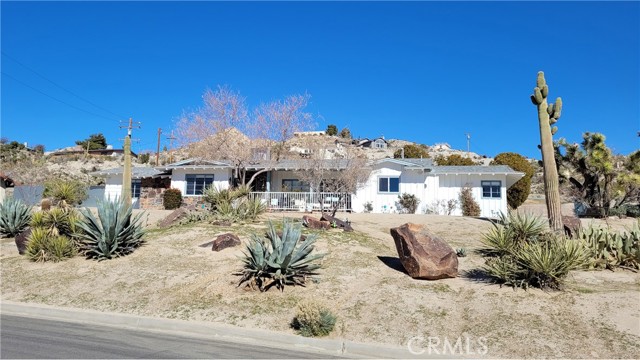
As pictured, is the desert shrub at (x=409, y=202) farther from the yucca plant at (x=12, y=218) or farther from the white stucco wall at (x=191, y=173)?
the yucca plant at (x=12, y=218)

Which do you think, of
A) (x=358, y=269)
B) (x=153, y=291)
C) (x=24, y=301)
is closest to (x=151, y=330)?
(x=153, y=291)

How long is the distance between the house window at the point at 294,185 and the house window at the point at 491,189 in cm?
1188

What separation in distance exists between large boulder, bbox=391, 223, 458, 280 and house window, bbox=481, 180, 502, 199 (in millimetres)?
19374

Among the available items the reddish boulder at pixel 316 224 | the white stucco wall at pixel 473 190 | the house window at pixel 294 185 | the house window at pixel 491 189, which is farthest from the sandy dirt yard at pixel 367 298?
the house window at pixel 294 185

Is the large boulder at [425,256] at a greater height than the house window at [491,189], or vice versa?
the house window at [491,189]

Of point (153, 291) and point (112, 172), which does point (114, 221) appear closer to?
point (153, 291)

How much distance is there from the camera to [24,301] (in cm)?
987

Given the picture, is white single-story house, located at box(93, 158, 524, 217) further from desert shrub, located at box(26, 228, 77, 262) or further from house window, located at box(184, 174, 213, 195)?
desert shrub, located at box(26, 228, 77, 262)

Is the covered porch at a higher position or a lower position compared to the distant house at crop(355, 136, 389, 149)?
lower

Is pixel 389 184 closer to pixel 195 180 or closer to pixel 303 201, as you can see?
pixel 303 201

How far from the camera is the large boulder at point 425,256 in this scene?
9703mm

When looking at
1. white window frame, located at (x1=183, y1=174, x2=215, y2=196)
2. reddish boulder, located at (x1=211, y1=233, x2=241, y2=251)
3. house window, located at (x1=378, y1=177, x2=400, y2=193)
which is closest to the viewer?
reddish boulder, located at (x1=211, y1=233, x2=241, y2=251)

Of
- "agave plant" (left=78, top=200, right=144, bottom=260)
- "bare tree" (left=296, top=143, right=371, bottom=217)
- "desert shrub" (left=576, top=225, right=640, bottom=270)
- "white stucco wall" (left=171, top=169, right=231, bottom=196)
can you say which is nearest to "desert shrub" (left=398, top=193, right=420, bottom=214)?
"bare tree" (left=296, top=143, right=371, bottom=217)

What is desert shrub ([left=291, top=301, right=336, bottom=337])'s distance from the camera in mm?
7340
